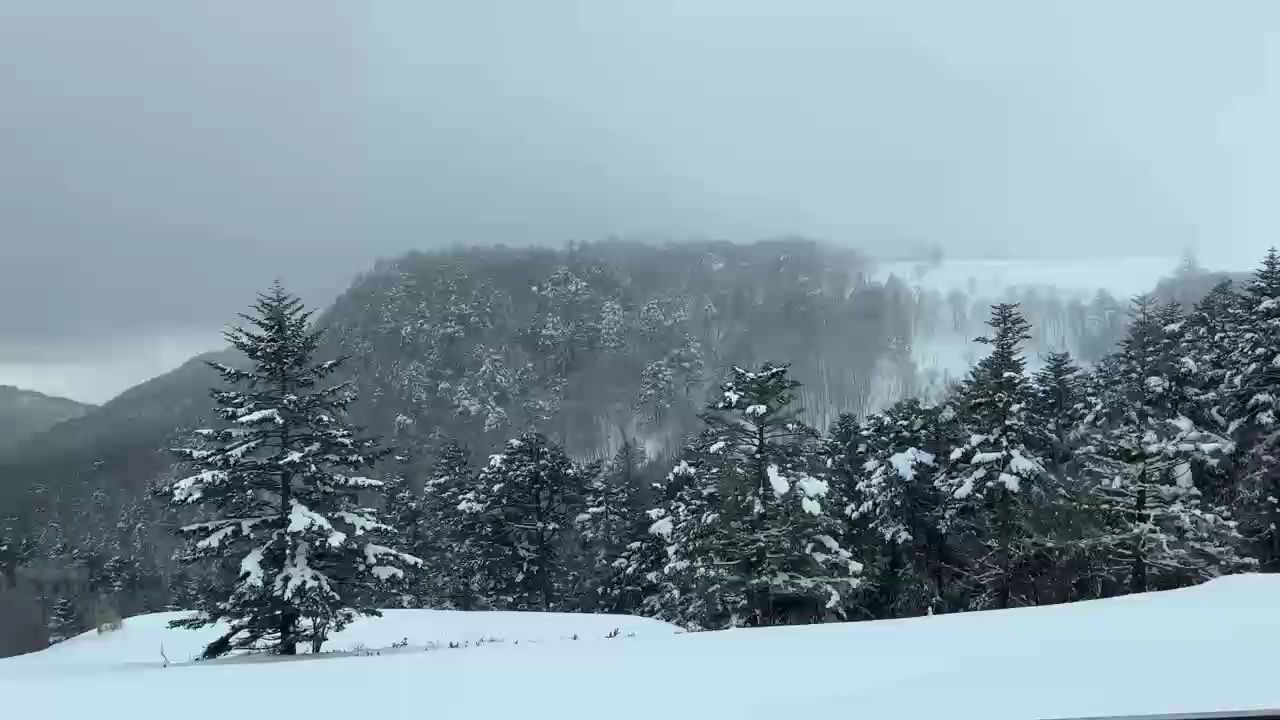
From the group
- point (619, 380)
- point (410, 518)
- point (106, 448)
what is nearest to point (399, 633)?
point (410, 518)

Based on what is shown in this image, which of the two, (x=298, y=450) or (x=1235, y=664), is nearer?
(x=1235, y=664)

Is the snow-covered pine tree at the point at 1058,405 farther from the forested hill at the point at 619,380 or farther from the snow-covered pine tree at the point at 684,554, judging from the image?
the forested hill at the point at 619,380

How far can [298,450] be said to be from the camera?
1681cm

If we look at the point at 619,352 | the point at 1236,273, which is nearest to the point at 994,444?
the point at 1236,273

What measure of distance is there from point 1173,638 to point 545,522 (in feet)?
131

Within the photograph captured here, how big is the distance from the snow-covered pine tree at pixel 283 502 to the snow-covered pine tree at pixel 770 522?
33.1ft

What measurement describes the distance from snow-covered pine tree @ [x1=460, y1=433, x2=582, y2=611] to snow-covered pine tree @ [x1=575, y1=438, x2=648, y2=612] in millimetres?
1738

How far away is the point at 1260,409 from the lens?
25.2 metres

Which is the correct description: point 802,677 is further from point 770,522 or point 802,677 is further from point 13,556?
point 13,556

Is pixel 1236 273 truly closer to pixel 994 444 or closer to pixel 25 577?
pixel 994 444

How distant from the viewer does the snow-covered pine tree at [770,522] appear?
23547 millimetres

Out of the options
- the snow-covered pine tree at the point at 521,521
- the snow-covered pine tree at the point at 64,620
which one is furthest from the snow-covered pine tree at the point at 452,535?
the snow-covered pine tree at the point at 64,620

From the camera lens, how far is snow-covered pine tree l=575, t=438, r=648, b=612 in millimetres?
45594

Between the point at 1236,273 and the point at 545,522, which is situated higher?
the point at 1236,273
